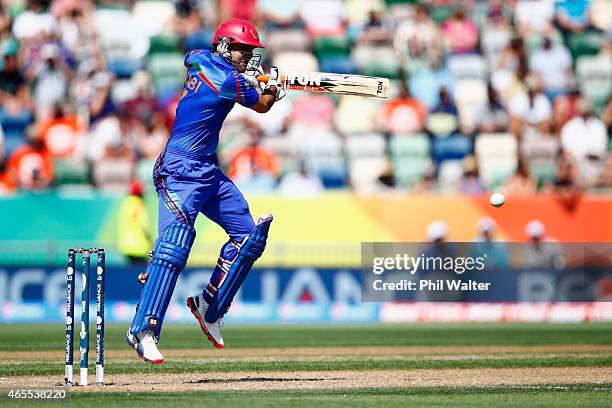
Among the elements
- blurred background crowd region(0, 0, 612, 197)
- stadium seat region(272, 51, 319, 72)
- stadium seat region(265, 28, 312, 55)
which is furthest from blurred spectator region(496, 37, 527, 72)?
stadium seat region(265, 28, 312, 55)

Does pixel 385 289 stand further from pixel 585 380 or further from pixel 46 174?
pixel 585 380

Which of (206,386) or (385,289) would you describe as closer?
(206,386)

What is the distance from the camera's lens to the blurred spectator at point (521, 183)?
722 inches

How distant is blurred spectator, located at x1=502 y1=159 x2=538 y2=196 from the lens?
18.3 meters

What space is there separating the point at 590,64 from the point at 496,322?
5.76 meters

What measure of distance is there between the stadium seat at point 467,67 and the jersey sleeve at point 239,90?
12375 millimetres

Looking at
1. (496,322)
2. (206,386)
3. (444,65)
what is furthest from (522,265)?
(206,386)

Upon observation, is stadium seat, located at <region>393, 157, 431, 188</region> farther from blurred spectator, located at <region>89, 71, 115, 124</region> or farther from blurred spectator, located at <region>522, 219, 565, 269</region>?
blurred spectator, located at <region>89, 71, 115, 124</region>

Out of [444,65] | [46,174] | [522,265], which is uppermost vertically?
[444,65]

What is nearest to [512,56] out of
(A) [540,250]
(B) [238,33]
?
(A) [540,250]

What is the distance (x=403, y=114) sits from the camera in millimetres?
19906

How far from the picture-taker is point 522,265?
17500 mm

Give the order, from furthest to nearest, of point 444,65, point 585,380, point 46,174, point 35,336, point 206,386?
point 444,65 < point 46,174 < point 35,336 < point 585,380 < point 206,386

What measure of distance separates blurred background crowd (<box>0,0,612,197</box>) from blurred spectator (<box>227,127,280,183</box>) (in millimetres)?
20
